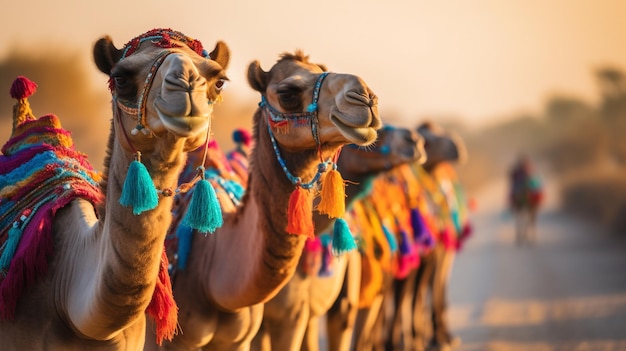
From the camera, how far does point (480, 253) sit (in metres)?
19.2

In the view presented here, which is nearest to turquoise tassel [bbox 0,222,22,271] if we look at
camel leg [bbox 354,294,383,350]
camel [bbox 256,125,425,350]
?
camel [bbox 256,125,425,350]

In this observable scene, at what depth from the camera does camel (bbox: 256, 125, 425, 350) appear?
5613 mm

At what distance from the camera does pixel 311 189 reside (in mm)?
4832

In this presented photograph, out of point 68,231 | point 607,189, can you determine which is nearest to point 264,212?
point 68,231

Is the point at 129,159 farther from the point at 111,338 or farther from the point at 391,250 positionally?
the point at 391,250

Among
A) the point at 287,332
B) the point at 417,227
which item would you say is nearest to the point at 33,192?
the point at 287,332

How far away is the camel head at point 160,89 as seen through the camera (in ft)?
10.6

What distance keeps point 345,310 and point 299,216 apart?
2.27m

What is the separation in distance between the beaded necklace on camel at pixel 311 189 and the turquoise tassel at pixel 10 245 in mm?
1297

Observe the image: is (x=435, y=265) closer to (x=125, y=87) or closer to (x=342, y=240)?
(x=342, y=240)

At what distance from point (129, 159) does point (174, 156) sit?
0.20 metres

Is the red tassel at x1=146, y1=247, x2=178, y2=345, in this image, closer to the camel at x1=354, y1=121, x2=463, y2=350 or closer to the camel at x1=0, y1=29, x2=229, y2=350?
the camel at x1=0, y1=29, x2=229, y2=350

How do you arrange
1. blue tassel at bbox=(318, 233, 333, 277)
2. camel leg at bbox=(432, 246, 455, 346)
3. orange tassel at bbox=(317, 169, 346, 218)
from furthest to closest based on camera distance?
1. camel leg at bbox=(432, 246, 455, 346)
2. blue tassel at bbox=(318, 233, 333, 277)
3. orange tassel at bbox=(317, 169, 346, 218)

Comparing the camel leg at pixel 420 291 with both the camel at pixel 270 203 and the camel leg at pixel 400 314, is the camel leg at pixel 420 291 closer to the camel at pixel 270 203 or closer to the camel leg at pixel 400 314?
the camel leg at pixel 400 314
